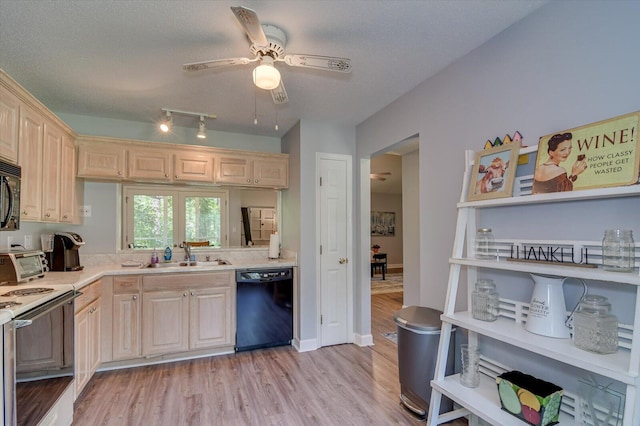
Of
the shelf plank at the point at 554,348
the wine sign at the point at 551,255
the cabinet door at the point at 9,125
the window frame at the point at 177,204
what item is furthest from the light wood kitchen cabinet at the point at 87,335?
the wine sign at the point at 551,255

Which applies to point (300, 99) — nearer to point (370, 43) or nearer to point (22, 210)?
point (370, 43)

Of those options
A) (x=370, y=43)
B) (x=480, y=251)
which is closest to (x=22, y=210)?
(x=370, y=43)

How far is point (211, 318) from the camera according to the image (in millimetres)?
3223

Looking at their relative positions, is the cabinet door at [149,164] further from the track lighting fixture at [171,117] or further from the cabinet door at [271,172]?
the cabinet door at [271,172]

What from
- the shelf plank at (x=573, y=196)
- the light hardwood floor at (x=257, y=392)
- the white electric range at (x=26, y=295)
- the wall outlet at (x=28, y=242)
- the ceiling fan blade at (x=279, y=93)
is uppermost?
the ceiling fan blade at (x=279, y=93)

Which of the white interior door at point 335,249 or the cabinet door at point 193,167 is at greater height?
the cabinet door at point 193,167

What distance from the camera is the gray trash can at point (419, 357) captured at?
2.12m

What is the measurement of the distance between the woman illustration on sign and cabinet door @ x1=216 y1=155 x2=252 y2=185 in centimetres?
294

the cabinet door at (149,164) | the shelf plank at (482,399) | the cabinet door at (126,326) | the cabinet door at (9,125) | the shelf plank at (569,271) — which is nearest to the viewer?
the shelf plank at (569,271)

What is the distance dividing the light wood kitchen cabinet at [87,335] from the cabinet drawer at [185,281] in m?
0.42

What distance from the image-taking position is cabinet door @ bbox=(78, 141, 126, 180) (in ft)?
10.3

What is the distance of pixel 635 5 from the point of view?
4.46ft

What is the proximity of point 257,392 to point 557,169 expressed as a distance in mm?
2594

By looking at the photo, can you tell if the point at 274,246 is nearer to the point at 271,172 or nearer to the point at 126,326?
the point at 271,172
